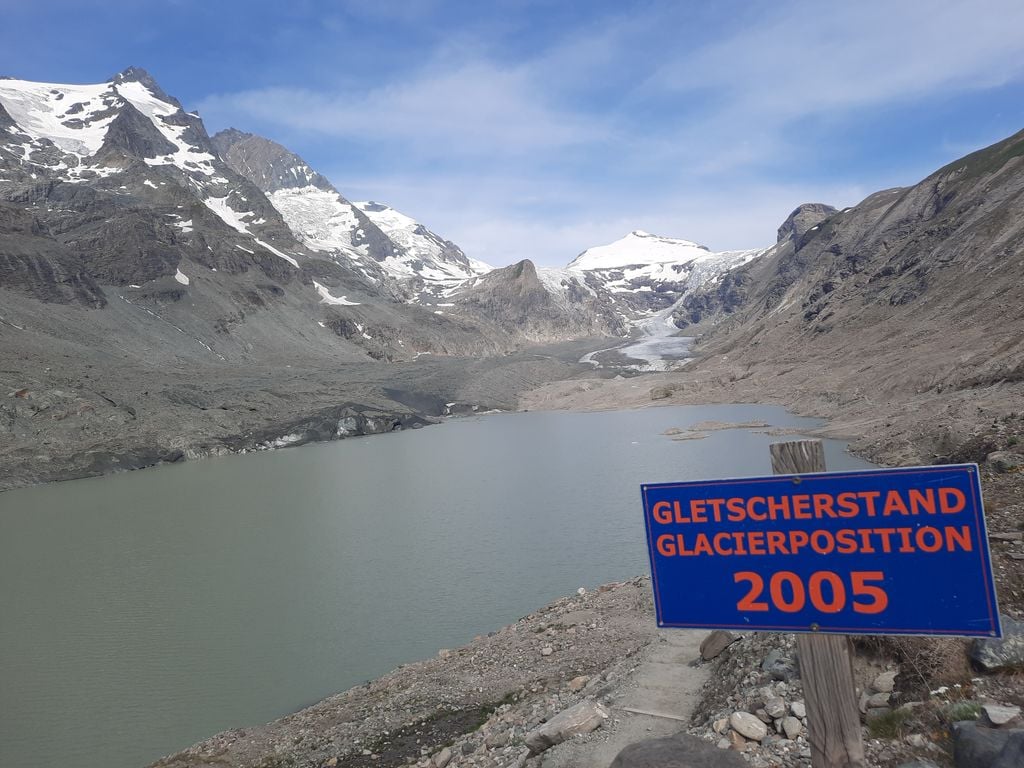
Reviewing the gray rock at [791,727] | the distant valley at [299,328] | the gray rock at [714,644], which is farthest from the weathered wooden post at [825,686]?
the distant valley at [299,328]

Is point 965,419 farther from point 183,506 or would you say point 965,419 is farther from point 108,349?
point 108,349

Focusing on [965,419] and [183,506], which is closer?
[965,419]

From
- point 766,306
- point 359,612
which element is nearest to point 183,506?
point 359,612

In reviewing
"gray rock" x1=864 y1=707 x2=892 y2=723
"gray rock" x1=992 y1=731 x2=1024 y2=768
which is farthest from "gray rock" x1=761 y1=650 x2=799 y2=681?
"gray rock" x1=992 y1=731 x2=1024 y2=768

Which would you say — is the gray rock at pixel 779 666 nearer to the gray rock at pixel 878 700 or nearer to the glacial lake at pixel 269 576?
the gray rock at pixel 878 700

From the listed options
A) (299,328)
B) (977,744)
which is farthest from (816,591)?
(299,328)
